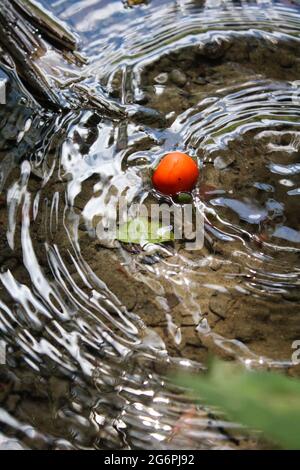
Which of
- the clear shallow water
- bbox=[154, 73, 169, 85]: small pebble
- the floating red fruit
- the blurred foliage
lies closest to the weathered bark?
the clear shallow water

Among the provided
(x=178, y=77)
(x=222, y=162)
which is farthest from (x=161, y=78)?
(x=222, y=162)

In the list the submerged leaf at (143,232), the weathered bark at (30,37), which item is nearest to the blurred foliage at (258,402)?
the submerged leaf at (143,232)

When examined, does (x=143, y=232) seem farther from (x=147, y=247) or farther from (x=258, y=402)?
(x=258, y=402)

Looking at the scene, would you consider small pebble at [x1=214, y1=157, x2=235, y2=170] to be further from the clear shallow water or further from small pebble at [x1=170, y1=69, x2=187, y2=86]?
small pebble at [x1=170, y1=69, x2=187, y2=86]

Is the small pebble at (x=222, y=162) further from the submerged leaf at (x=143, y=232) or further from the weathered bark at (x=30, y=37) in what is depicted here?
the weathered bark at (x=30, y=37)

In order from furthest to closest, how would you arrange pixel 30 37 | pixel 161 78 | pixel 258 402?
pixel 30 37, pixel 161 78, pixel 258 402

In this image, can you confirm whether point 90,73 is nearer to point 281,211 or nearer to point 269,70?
point 269,70

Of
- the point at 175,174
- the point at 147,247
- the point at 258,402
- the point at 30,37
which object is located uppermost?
the point at 30,37
